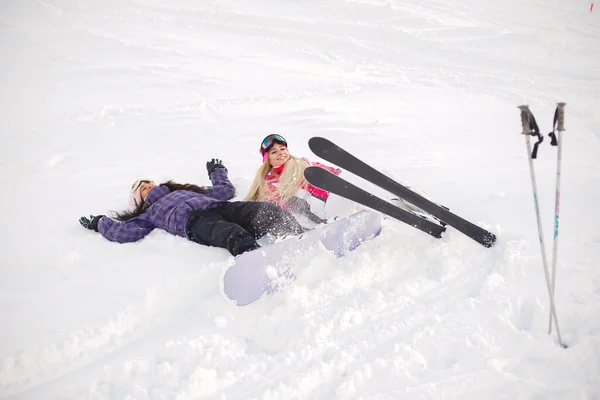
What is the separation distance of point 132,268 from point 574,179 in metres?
4.03

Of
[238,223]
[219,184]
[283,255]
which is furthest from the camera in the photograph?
[219,184]

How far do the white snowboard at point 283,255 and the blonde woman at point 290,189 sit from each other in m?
0.32

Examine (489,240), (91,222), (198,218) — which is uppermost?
(489,240)

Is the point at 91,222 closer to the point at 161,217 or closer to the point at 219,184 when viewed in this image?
the point at 161,217

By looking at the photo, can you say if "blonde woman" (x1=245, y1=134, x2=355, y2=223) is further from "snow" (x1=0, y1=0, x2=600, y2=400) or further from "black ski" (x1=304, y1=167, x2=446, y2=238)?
"snow" (x1=0, y1=0, x2=600, y2=400)

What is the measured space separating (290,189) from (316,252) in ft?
3.22

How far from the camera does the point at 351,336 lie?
8.04 feet

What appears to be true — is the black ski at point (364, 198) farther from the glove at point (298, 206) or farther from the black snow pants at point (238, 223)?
the glove at point (298, 206)

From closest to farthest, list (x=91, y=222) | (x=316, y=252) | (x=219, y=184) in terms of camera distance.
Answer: (x=316, y=252) < (x=91, y=222) < (x=219, y=184)

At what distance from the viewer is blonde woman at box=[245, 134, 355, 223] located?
370 cm

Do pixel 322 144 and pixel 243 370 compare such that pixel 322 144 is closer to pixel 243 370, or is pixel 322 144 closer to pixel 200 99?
pixel 243 370

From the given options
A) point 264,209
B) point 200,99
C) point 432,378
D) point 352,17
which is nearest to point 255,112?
point 200,99

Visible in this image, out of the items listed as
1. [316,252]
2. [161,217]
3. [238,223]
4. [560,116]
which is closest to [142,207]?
[161,217]

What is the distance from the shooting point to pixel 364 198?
10.1 feet
